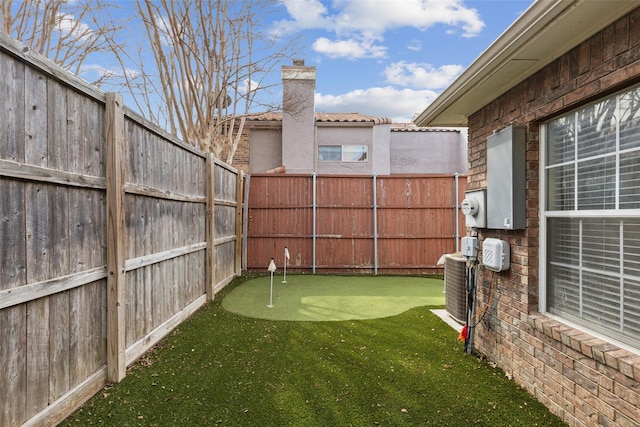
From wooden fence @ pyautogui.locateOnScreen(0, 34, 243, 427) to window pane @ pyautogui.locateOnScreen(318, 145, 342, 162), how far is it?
32.3 feet

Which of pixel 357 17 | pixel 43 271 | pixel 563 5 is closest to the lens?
pixel 563 5

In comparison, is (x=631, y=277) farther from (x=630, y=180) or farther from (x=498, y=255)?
(x=498, y=255)

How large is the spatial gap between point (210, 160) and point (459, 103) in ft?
13.2

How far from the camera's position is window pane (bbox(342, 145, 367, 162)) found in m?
14.0

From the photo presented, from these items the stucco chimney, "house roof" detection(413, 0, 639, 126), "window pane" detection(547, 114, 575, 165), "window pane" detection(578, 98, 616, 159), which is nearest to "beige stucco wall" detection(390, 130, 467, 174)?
the stucco chimney

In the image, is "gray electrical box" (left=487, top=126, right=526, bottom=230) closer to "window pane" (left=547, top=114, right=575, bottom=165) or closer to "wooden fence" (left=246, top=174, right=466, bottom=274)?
"window pane" (left=547, top=114, right=575, bottom=165)

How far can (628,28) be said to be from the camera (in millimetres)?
1967

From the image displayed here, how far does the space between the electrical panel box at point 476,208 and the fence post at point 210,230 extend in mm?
4025

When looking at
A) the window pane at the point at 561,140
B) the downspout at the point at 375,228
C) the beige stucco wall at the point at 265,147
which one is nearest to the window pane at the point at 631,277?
the window pane at the point at 561,140

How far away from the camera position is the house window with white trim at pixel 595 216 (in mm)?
2117

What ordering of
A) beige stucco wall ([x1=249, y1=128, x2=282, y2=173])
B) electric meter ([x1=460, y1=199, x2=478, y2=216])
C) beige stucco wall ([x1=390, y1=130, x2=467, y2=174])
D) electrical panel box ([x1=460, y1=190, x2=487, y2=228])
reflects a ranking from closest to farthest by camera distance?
Result: 1. electrical panel box ([x1=460, y1=190, x2=487, y2=228])
2. electric meter ([x1=460, y1=199, x2=478, y2=216])
3. beige stucco wall ([x1=249, y1=128, x2=282, y2=173])
4. beige stucco wall ([x1=390, y1=130, x2=467, y2=174])

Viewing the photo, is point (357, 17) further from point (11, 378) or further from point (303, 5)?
point (11, 378)

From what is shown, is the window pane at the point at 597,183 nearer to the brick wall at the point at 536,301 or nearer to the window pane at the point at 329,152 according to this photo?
the brick wall at the point at 536,301

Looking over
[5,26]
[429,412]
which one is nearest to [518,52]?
[429,412]
